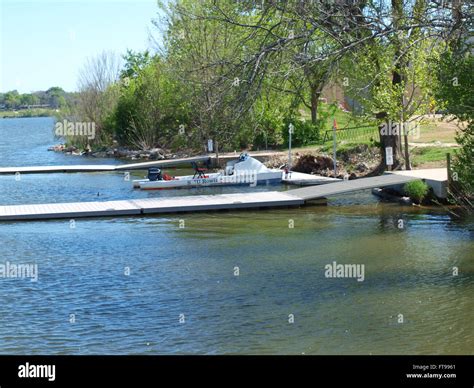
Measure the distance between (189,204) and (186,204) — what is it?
10cm

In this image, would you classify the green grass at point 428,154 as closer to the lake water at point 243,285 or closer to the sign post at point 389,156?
the sign post at point 389,156

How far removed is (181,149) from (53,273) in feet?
119

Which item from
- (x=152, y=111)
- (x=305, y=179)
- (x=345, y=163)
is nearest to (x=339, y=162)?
(x=345, y=163)

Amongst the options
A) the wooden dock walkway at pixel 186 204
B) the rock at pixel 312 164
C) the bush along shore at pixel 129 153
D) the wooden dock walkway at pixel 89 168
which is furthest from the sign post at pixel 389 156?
the bush along shore at pixel 129 153

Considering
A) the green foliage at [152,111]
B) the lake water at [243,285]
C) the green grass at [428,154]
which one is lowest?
the lake water at [243,285]

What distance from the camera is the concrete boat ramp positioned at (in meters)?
26.9

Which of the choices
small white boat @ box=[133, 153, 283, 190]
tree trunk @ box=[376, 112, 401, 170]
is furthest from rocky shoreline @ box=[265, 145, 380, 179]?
small white boat @ box=[133, 153, 283, 190]

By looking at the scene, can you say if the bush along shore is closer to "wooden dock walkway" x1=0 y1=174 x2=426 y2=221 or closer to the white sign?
the white sign

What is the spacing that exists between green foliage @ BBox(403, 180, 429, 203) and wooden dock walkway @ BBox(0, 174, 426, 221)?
679 millimetres

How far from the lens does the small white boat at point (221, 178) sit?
3484 centimetres

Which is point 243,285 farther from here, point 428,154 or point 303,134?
point 303,134

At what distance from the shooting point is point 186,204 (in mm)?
28016

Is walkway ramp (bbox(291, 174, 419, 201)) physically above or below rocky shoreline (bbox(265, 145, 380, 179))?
below
